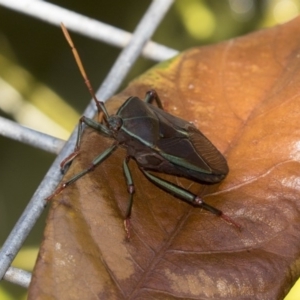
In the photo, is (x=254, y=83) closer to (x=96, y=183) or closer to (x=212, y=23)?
(x=96, y=183)

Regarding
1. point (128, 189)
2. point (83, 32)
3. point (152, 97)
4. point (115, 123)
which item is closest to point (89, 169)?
point (128, 189)

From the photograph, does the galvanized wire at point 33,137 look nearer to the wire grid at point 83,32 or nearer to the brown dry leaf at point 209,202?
the wire grid at point 83,32

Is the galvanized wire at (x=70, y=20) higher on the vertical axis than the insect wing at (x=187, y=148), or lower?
higher

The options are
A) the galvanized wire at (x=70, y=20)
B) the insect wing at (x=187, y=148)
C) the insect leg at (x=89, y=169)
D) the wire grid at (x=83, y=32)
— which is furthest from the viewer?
the galvanized wire at (x=70, y=20)

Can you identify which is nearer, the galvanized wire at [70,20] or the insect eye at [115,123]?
the insect eye at [115,123]

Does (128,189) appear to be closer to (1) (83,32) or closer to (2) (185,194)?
(2) (185,194)

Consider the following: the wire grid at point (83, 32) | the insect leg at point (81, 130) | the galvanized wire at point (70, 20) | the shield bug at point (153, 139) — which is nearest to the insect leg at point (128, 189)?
the shield bug at point (153, 139)

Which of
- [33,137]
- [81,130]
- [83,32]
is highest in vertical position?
[83,32]
